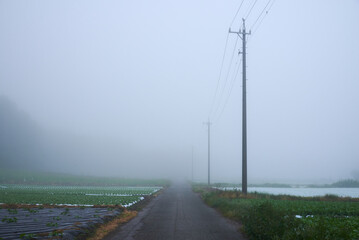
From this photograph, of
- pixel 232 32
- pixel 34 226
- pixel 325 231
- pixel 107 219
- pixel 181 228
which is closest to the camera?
pixel 325 231

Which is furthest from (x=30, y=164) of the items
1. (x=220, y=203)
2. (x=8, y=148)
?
(x=220, y=203)

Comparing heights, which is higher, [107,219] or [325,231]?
[325,231]

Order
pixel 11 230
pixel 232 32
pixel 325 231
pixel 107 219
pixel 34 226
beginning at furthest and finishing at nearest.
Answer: pixel 232 32
pixel 107 219
pixel 34 226
pixel 11 230
pixel 325 231

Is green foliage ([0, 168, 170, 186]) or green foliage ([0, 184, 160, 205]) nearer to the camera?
green foliage ([0, 184, 160, 205])

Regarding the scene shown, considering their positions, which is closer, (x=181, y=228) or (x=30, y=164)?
(x=181, y=228)

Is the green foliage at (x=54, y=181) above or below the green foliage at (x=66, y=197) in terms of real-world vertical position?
below

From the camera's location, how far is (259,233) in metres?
10.5

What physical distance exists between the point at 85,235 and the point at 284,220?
24.0 ft

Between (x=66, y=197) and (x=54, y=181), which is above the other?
(x=66, y=197)

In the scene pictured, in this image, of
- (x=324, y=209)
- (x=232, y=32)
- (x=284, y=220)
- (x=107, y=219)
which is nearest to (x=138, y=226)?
(x=107, y=219)

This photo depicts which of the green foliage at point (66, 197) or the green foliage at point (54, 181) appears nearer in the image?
the green foliage at point (66, 197)

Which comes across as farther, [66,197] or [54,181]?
[54,181]

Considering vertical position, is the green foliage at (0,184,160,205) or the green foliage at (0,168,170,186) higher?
the green foliage at (0,184,160,205)

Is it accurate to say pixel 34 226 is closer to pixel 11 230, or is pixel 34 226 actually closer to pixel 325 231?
pixel 11 230
